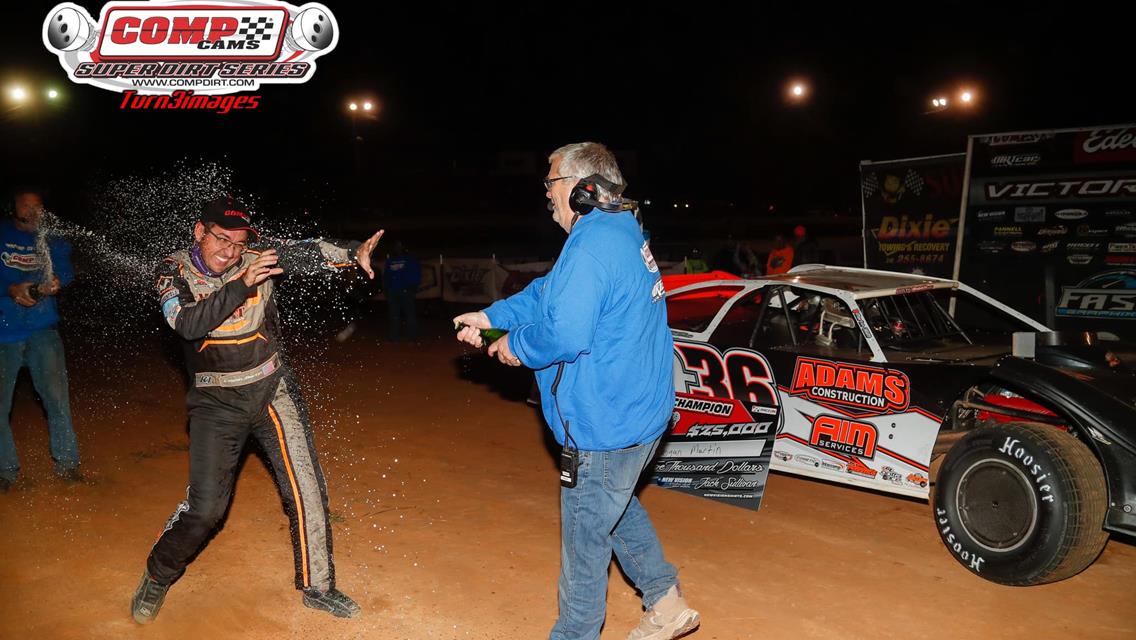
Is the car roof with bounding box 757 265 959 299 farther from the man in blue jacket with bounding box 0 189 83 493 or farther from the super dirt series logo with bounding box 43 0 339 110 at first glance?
the super dirt series logo with bounding box 43 0 339 110

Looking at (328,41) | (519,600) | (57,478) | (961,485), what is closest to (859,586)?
(961,485)

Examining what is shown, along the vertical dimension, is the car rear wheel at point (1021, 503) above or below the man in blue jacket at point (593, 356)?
below

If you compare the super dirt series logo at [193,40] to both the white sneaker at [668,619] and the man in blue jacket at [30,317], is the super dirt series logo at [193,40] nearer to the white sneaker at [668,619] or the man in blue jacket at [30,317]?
the man in blue jacket at [30,317]

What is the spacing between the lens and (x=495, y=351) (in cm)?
327

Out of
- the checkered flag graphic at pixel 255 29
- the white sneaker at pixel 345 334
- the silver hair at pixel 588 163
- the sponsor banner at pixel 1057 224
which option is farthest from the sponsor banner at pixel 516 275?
the silver hair at pixel 588 163

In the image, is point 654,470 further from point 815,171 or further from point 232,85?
point 815,171

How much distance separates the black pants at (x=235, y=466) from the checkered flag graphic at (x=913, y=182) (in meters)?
10.4

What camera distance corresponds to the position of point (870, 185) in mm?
12680

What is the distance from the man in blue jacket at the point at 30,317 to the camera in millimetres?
5934

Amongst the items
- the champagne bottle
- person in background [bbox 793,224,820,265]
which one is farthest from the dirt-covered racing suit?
person in background [bbox 793,224,820,265]

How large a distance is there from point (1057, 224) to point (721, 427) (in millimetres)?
6707

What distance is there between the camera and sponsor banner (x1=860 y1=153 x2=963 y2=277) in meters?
11.8

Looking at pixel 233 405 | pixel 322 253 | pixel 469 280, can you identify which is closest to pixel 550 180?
pixel 322 253

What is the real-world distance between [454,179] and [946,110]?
37.4 meters
